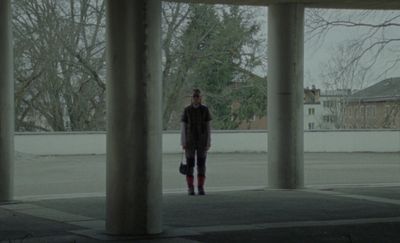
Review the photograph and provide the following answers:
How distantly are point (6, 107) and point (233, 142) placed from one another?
22414 mm

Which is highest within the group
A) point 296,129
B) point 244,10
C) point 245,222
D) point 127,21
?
point 244,10

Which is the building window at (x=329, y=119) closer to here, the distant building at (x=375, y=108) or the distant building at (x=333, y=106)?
the distant building at (x=333, y=106)

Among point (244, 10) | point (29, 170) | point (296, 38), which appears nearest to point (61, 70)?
point (244, 10)

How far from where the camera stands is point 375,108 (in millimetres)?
59969

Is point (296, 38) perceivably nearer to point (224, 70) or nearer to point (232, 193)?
point (232, 193)

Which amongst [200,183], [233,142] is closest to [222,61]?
[233,142]

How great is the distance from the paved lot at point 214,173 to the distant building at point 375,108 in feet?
74.8

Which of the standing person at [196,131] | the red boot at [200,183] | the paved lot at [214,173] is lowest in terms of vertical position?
the paved lot at [214,173]

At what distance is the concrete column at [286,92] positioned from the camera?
16.1 meters

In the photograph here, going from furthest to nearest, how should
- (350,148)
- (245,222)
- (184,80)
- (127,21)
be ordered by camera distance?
(184,80) < (350,148) < (245,222) < (127,21)

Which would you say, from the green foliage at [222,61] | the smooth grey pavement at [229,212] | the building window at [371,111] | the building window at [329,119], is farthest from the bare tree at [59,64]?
the building window at [371,111]

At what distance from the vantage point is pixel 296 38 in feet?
53.0

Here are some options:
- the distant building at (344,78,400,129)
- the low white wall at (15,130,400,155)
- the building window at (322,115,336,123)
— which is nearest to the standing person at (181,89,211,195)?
the low white wall at (15,130,400,155)

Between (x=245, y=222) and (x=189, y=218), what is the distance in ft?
3.04
